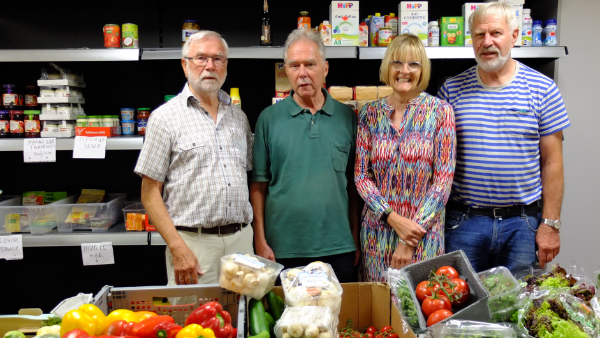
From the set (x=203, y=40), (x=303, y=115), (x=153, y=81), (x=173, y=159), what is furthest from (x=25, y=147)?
(x=303, y=115)

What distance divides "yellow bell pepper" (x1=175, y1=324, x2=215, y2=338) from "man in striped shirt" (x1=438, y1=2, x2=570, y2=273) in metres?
1.35

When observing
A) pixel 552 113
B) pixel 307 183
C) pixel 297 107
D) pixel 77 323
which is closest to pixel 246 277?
pixel 77 323

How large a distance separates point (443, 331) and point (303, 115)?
46.2 inches

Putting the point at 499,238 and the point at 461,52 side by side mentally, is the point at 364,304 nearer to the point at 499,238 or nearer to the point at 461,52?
the point at 499,238

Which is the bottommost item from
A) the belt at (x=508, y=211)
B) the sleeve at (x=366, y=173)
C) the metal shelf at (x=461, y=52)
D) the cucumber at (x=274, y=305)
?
the cucumber at (x=274, y=305)

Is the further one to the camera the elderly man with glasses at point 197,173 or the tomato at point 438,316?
the elderly man with glasses at point 197,173

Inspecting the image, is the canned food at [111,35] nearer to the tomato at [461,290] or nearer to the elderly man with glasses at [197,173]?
the elderly man with glasses at [197,173]

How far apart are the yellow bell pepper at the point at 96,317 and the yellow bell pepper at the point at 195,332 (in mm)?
258

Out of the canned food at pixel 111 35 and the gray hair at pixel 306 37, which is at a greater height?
the canned food at pixel 111 35

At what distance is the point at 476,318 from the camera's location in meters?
1.26

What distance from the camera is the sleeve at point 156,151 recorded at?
1.86 meters

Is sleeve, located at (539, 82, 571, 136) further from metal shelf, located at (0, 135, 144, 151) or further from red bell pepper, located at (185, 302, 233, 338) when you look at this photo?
metal shelf, located at (0, 135, 144, 151)

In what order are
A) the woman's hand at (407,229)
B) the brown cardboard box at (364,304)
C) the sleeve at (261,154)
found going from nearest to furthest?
the brown cardboard box at (364,304), the woman's hand at (407,229), the sleeve at (261,154)

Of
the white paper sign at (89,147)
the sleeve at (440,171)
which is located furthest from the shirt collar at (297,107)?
the white paper sign at (89,147)
